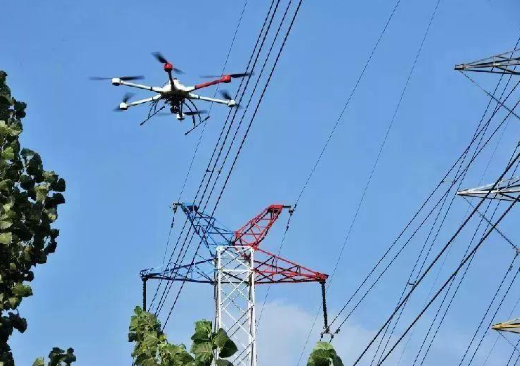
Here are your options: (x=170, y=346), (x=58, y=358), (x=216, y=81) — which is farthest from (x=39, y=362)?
(x=216, y=81)

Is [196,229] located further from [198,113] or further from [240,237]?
[198,113]

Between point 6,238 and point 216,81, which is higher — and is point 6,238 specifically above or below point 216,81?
below

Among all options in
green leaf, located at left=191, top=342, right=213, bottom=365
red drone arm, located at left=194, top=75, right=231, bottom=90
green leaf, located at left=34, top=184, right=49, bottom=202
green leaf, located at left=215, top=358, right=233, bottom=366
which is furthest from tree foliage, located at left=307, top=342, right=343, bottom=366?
red drone arm, located at left=194, top=75, right=231, bottom=90

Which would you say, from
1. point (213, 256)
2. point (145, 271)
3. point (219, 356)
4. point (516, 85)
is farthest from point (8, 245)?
point (145, 271)

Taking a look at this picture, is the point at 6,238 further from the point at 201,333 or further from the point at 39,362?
the point at 201,333

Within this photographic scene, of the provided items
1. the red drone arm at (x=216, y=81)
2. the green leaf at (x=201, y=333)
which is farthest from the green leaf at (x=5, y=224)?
the red drone arm at (x=216, y=81)
